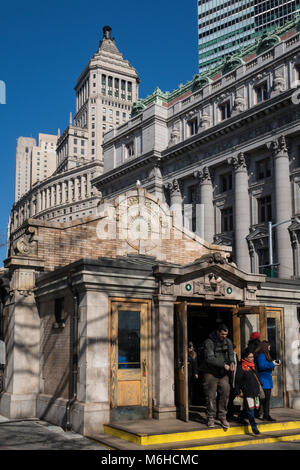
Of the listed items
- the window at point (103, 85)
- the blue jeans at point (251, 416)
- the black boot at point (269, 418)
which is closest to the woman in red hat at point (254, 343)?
the blue jeans at point (251, 416)

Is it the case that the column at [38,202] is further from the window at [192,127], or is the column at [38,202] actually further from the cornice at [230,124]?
the window at [192,127]

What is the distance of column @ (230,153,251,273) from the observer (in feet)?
136

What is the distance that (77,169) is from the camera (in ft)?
476

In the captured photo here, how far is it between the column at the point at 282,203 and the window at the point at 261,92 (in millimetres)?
4547

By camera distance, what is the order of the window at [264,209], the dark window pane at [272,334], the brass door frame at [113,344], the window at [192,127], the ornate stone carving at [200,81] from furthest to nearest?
1. the window at [192,127]
2. the ornate stone carving at [200,81]
3. the window at [264,209]
4. the dark window pane at [272,334]
5. the brass door frame at [113,344]

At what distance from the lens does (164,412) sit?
38.3 feet

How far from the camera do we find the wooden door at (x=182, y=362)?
11.5 metres

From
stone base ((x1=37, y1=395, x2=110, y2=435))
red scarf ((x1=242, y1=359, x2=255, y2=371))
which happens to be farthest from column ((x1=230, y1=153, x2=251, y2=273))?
stone base ((x1=37, y1=395, x2=110, y2=435))

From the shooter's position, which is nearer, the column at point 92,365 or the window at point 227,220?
the column at point 92,365

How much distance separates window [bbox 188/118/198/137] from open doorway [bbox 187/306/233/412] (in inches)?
1420

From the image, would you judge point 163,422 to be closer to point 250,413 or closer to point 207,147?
point 250,413

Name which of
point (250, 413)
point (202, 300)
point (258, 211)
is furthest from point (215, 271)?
point (258, 211)

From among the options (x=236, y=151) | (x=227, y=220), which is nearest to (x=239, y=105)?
(x=236, y=151)
